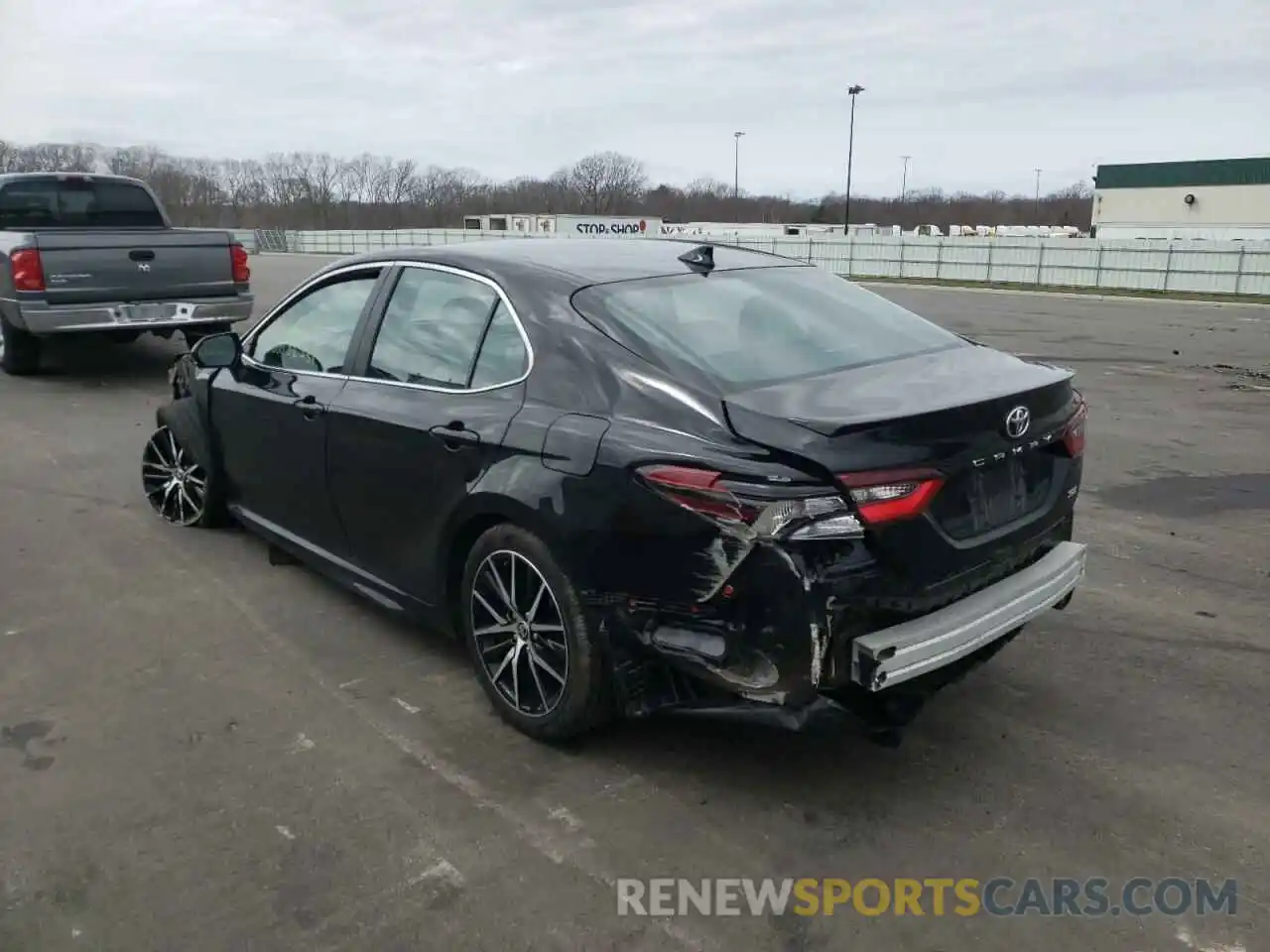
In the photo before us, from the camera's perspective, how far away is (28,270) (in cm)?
948

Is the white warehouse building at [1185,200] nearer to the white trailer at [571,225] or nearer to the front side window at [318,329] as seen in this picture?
the white trailer at [571,225]

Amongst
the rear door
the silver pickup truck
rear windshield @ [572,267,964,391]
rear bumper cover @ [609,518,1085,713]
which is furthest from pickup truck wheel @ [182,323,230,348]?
rear bumper cover @ [609,518,1085,713]

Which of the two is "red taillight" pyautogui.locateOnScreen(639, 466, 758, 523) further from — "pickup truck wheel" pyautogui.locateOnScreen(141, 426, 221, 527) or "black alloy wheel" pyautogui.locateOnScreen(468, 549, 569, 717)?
"pickup truck wheel" pyautogui.locateOnScreen(141, 426, 221, 527)

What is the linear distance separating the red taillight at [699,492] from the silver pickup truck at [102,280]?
27.9 feet

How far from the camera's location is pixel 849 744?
357 cm

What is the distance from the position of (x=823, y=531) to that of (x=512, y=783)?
4.30 ft

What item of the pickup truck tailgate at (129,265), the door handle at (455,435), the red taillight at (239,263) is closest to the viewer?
the door handle at (455,435)

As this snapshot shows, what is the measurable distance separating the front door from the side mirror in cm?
6

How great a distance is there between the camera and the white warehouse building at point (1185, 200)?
6369 cm

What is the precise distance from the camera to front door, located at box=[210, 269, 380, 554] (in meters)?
4.41

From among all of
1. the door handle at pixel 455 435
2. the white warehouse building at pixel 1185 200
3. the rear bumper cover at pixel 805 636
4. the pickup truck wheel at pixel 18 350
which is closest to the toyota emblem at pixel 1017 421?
the rear bumper cover at pixel 805 636

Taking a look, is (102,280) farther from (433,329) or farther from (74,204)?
(433,329)

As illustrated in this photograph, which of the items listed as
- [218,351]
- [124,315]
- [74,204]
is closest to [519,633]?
[218,351]

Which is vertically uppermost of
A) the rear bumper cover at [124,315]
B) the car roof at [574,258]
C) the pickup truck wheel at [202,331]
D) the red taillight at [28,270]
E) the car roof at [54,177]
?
the car roof at [54,177]
